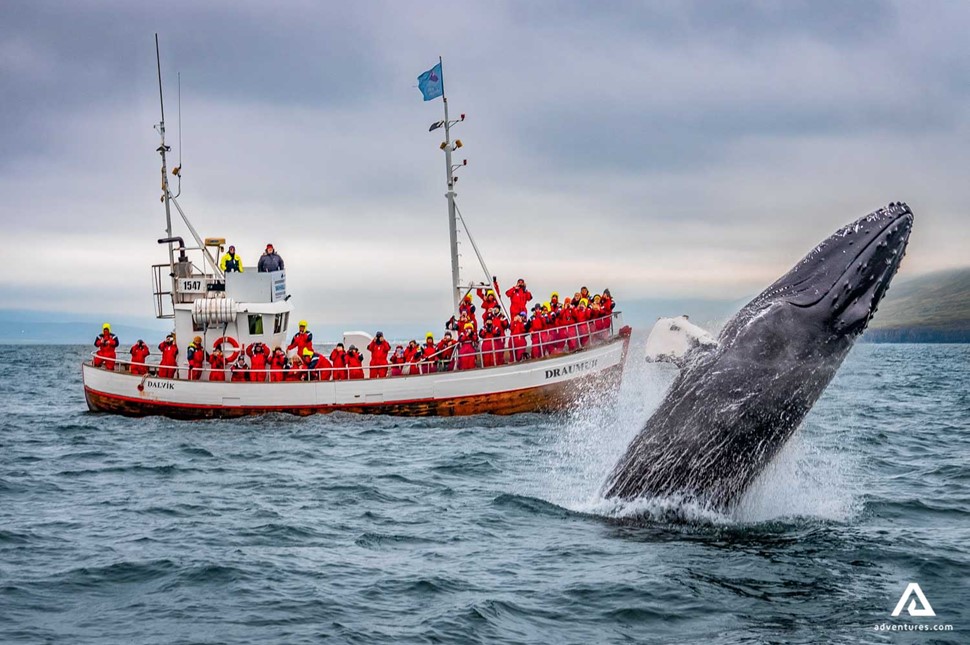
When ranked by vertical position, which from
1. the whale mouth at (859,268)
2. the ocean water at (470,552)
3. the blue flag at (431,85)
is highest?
the blue flag at (431,85)

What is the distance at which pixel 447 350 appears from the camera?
92.6 feet

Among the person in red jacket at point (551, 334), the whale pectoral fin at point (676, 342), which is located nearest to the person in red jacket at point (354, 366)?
the person in red jacket at point (551, 334)

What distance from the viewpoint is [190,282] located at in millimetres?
30891

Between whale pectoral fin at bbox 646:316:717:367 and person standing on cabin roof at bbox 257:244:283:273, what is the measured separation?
876 inches

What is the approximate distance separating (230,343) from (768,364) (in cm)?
2279

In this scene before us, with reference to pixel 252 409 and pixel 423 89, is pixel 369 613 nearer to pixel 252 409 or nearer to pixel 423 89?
pixel 252 409

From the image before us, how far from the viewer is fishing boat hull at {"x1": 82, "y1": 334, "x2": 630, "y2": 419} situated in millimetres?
27672

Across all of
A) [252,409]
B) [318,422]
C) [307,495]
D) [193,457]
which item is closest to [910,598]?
[307,495]

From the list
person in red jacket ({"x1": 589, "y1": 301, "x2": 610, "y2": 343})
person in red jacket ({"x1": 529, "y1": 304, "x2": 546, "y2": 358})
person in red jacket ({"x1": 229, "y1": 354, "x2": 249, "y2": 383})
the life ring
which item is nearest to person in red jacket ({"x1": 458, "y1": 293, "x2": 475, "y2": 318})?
person in red jacket ({"x1": 529, "y1": 304, "x2": 546, "y2": 358})

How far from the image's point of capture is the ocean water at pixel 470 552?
8.14 meters

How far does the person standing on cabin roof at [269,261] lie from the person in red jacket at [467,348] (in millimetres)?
7103

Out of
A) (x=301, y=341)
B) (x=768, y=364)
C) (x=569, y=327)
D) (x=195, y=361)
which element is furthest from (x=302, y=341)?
(x=768, y=364)

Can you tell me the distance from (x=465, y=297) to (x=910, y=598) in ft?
75.2

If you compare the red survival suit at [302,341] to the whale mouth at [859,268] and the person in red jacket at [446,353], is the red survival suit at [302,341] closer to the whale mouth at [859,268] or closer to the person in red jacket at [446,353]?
the person in red jacket at [446,353]
